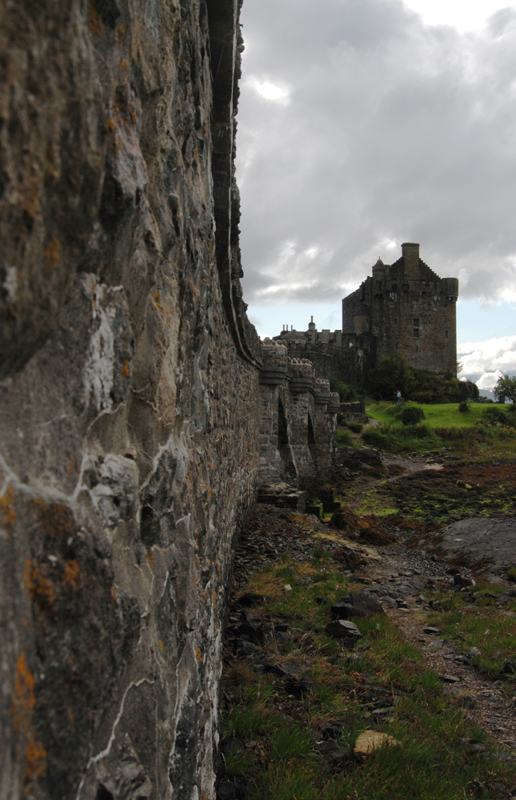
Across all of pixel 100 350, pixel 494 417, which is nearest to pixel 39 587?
pixel 100 350

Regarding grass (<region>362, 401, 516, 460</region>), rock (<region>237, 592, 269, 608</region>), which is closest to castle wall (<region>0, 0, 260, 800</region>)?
rock (<region>237, 592, 269, 608</region>)

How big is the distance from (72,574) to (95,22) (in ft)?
3.90

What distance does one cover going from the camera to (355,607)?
6.96 m

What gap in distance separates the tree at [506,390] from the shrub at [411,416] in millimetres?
15589

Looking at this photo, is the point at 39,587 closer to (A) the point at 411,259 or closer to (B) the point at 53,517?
(B) the point at 53,517

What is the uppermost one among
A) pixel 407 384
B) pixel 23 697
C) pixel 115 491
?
pixel 407 384

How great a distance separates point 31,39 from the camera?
34.6 inches

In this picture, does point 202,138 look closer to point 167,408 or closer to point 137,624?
point 167,408

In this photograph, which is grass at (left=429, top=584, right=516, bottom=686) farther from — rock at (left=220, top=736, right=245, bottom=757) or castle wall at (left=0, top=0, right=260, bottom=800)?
castle wall at (left=0, top=0, right=260, bottom=800)

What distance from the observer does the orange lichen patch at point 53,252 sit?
991mm

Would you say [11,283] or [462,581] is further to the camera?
[462,581]

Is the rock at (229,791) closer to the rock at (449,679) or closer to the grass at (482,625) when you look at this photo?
the rock at (449,679)

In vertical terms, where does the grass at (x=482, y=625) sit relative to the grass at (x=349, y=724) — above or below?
below

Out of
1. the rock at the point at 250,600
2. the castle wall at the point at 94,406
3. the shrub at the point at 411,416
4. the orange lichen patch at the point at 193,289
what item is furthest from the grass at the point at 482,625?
the shrub at the point at 411,416
